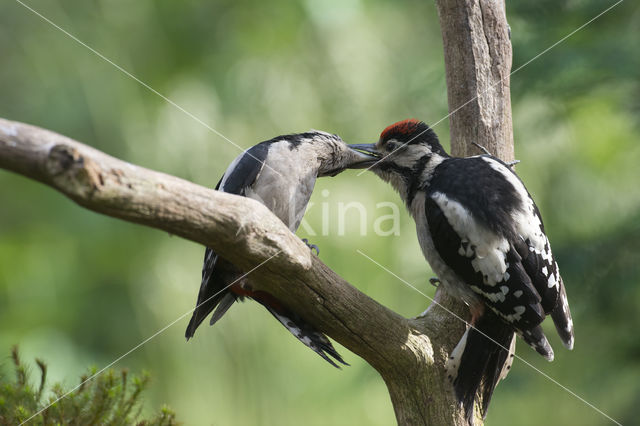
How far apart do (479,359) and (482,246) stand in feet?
1.46

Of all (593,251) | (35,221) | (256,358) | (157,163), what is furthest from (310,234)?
(35,221)

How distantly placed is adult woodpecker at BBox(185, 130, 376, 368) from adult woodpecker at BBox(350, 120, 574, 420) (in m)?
0.50

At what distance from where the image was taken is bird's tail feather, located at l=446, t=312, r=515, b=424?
2.30 m

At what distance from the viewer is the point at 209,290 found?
7.81ft

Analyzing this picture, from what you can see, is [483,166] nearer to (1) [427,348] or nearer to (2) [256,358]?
(1) [427,348]

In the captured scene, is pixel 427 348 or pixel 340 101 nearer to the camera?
pixel 427 348

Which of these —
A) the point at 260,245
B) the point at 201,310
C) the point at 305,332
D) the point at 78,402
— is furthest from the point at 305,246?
the point at 78,402

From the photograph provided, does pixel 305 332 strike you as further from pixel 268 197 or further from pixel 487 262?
pixel 487 262

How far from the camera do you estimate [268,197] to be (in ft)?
7.78

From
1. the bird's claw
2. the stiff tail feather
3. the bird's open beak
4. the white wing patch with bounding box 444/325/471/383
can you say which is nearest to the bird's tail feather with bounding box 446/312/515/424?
the white wing patch with bounding box 444/325/471/383

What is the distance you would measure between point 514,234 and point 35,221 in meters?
5.75

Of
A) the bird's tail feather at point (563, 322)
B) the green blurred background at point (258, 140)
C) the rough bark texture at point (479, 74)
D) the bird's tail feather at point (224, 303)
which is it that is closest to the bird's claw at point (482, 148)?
the rough bark texture at point (479, 74)

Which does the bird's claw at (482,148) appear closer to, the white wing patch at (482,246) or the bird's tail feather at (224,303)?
the white wing patch at (482,246)

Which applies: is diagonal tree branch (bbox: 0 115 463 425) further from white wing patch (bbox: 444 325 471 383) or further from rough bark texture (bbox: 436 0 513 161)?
rough bark texture (bbox: 436 0 513 161)
